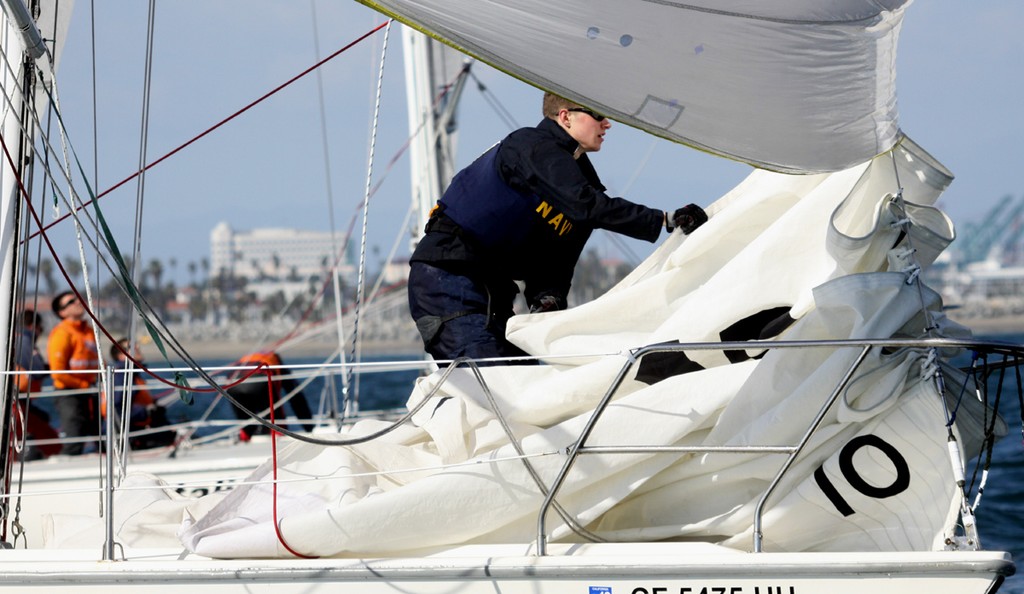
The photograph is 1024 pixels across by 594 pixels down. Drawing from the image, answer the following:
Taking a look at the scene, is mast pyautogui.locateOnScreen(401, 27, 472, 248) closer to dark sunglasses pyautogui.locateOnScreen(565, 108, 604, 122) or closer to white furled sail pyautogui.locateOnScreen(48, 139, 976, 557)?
dark sunglasses pyautogui.locateOnScreen(565, 108, 604, 122)

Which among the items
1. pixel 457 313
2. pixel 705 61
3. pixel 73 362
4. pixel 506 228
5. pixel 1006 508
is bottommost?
pixel 1006 508

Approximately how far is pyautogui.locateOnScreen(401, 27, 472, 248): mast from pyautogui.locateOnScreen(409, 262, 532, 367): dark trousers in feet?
18.5

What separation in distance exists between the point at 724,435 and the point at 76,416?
7.18 meters

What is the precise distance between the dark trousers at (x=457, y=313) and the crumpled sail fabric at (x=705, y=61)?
1303 mm

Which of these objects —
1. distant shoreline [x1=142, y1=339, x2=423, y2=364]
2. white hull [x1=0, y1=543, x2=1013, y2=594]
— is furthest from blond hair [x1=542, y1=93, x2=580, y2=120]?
distant shoreline [x1=142, y1=339, x2=423, y2=364]

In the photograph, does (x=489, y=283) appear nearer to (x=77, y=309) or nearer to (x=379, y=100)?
(x=379, y=100)

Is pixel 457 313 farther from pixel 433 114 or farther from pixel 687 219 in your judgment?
pixel 433 114

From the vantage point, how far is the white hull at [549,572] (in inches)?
133

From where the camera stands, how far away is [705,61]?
141 inches

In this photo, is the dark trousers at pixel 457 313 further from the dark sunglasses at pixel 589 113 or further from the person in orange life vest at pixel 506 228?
the dark sunglasses at pixel 589 113

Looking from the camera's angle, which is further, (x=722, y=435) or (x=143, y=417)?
(x=143, y=417)

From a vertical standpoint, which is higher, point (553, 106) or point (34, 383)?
point (553, 106)

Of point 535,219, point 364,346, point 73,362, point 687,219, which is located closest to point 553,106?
point 535,219

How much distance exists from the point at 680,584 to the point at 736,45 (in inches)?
59.6
